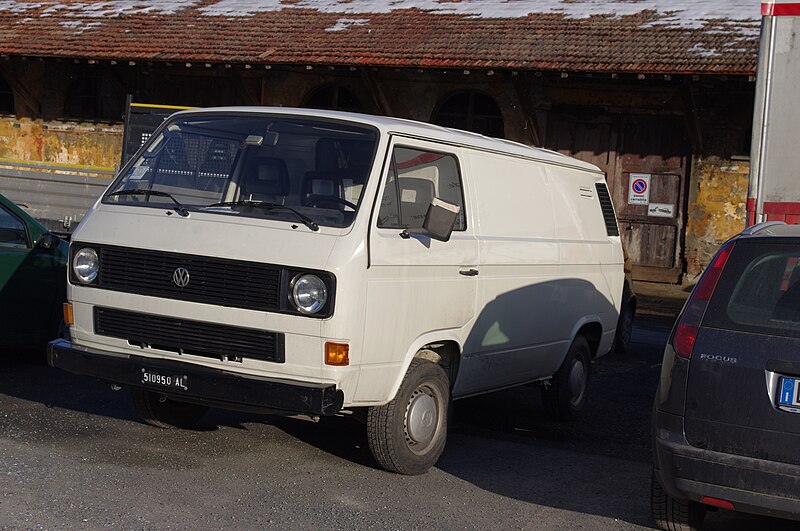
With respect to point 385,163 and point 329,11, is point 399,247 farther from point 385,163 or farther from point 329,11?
point 329,11

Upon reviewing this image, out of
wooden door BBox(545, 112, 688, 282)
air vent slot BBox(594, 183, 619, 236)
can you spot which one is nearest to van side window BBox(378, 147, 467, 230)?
air vent slot BBox(594, 183, 619, 236)

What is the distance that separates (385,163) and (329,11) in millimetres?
14619

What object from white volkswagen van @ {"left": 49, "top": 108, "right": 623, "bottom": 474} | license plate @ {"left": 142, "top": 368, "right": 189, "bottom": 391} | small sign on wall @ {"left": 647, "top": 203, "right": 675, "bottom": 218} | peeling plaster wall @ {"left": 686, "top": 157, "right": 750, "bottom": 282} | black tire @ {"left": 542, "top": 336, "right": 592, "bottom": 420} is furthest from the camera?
small sign on wall @ {"left": 647, "top": 203, "right": 675, "bottom": 218}

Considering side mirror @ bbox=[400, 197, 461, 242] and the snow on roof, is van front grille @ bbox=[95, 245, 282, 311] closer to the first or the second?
side mirror @ bbox=[400, 197, 461, 242]

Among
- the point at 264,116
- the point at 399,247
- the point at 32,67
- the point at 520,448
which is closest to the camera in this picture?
the point at 399,247

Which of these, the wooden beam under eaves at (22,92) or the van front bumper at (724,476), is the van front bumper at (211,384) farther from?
the wooden beam under eaves at (22,92)

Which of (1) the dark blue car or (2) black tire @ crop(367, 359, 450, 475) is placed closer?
(1) the dark blue car

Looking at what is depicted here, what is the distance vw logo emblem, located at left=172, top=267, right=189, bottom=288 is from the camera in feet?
19.9

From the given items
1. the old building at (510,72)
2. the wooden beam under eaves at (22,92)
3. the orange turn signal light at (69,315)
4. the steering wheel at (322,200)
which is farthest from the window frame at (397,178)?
the wooden beam under eaves at (22,92)

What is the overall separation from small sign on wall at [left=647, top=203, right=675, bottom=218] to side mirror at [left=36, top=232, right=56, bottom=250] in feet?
39.8

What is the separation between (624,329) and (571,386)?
4.03 meters

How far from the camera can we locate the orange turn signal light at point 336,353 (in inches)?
228

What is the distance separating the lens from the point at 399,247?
20.4 ft

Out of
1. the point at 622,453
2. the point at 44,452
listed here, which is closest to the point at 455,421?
the point at 622,453
